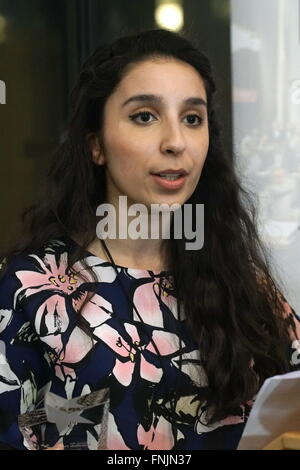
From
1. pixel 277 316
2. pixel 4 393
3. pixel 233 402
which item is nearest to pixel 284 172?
pixel 277 316

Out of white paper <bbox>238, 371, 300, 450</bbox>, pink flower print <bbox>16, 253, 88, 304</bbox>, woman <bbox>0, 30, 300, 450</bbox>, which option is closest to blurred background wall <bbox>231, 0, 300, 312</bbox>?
woman <bbox>0, 30, 300, 450</bbox>

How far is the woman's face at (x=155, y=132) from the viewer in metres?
1.48

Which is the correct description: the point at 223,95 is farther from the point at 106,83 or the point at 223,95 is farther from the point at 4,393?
the point at 4,393

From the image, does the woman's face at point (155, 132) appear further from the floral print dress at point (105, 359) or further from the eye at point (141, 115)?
the floral print dress at point (105, 359)

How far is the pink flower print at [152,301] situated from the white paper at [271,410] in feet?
1.32

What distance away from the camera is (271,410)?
43.6 inches

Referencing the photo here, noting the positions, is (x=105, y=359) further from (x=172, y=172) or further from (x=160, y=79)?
(x=160, y=79)

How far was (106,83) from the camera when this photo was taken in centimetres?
156

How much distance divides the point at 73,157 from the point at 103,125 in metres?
0.11

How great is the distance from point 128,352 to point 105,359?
0.04m

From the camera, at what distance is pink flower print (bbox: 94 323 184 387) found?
1415 mm

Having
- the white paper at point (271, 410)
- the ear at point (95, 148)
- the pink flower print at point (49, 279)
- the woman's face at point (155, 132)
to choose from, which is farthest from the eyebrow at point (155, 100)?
the white paper at point (271, 410)

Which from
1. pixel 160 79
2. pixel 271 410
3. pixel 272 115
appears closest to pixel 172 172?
pixel 160 79

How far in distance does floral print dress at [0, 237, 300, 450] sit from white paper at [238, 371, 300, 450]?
0.32 metres
